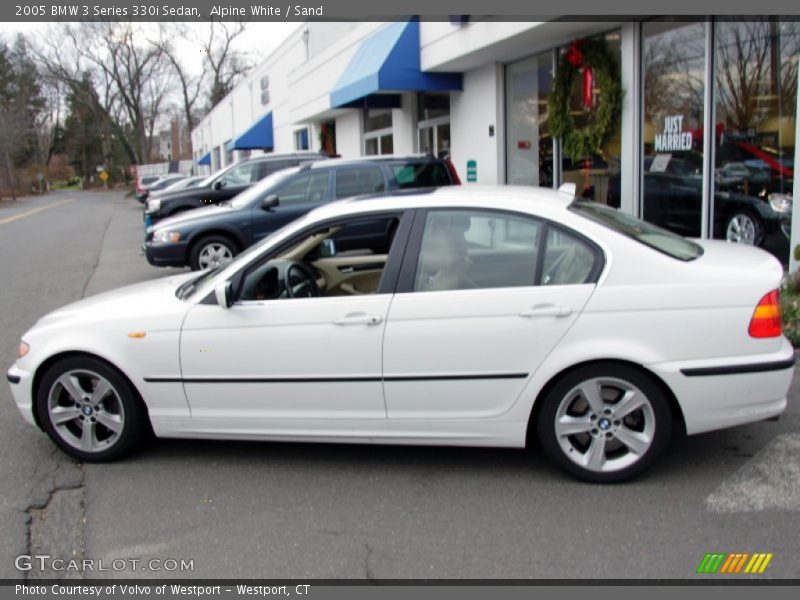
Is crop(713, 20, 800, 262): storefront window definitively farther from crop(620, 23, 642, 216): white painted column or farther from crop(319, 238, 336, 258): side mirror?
crop(319, 238, 336, 258): side mirror

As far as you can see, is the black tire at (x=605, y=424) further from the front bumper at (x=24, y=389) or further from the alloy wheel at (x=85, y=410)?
the front bumper at (x=24, y=389)

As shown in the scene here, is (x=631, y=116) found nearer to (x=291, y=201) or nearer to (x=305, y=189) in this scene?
(x=305, y=189)

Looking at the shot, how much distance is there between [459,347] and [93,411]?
7.45 ft

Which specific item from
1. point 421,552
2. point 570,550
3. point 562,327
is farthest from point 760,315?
point 421,552

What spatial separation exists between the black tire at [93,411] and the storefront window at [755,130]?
23.9ft

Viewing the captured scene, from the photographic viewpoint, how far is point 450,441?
424 cm

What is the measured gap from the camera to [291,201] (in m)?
11.3

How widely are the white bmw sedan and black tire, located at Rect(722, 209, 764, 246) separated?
15.5 feet

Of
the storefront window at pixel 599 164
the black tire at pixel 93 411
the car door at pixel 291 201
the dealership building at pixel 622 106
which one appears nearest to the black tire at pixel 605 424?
the black tire at pixel 93 411

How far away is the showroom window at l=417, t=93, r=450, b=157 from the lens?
1622 cm

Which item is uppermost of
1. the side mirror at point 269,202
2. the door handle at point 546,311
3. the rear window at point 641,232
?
the side mirror at point 269,202

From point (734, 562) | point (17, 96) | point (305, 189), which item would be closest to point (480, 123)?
point (305, 189)

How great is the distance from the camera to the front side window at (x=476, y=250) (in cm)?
418

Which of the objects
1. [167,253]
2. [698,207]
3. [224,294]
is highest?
[698,207]
